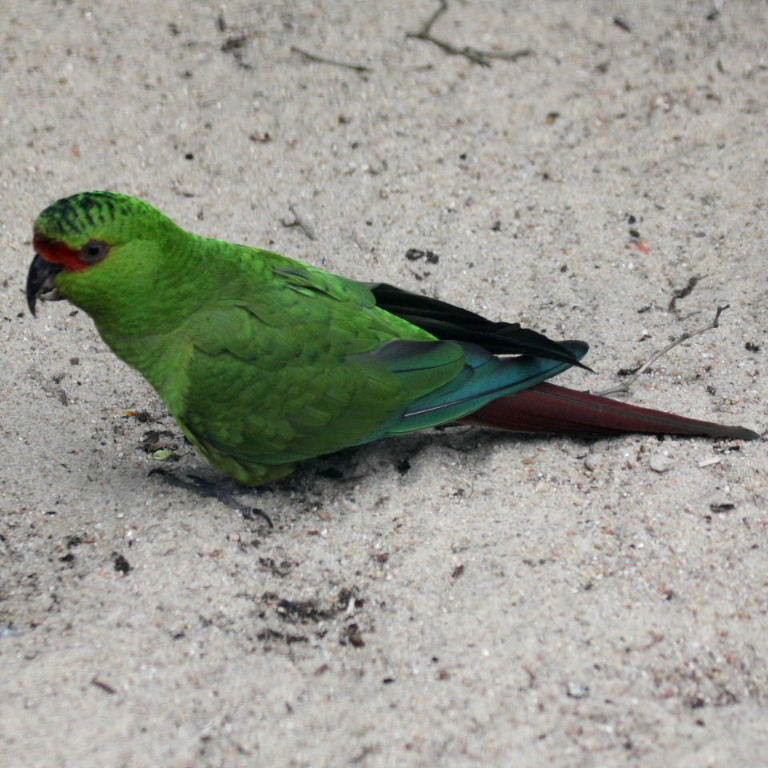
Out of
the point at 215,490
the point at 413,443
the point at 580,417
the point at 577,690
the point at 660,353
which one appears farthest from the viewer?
the point at 660,353

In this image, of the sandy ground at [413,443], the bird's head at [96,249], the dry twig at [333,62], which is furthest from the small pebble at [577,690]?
the dry twig at [333,62]

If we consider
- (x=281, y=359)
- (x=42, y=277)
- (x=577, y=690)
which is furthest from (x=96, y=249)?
(x=577, y=690)

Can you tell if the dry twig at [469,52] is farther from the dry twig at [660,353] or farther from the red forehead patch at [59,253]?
the red forehead patch at [59,253]

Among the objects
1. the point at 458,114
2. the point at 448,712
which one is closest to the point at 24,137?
the point at 458,114

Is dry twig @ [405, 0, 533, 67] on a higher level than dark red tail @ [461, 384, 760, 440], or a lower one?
higher

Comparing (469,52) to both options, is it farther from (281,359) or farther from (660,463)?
(660,463)

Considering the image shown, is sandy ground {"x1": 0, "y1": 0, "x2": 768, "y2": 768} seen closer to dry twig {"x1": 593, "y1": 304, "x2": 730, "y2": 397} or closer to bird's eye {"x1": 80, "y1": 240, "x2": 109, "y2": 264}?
dry twig {"x1": 593, "y1": 304, "x2": 730, "y2": 397}

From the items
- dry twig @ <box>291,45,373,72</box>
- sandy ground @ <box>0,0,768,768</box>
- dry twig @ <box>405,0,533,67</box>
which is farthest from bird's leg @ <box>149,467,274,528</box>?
dry twig @ <box>405,0,533,67</box>
